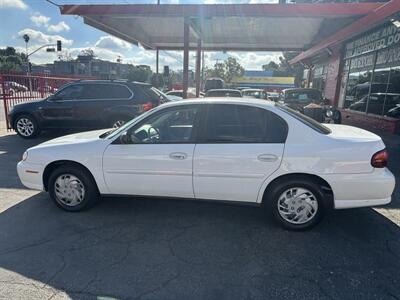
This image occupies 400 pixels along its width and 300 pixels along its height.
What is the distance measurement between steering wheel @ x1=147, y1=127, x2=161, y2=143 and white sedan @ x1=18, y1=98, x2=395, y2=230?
14mm

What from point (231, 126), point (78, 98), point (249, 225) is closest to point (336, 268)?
point (249, 225)

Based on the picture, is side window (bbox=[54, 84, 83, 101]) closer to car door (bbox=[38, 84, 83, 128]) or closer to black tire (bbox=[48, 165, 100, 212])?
car door (bbox=[38, 84, 83, 128])

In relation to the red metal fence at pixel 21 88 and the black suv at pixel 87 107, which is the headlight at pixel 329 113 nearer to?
the black suv at pixel 87 107

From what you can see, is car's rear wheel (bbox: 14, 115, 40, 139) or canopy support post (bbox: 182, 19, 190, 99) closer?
car's rear wheel (bbox: 14, 115, 40, 139)

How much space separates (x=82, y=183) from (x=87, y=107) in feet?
16.7

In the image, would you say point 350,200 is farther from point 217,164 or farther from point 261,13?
point 261,13

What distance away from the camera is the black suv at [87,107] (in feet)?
27.9

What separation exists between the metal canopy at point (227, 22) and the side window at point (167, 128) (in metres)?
7.23

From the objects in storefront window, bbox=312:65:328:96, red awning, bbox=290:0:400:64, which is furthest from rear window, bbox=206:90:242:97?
storefront window, bbox=312:65:328:96

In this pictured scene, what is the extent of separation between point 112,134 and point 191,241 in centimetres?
174

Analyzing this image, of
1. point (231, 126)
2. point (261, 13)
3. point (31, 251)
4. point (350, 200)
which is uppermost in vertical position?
point (261, 13)

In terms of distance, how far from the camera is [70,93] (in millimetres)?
8812

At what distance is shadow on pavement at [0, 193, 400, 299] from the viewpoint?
9.01 feet

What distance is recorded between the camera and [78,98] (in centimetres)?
877
